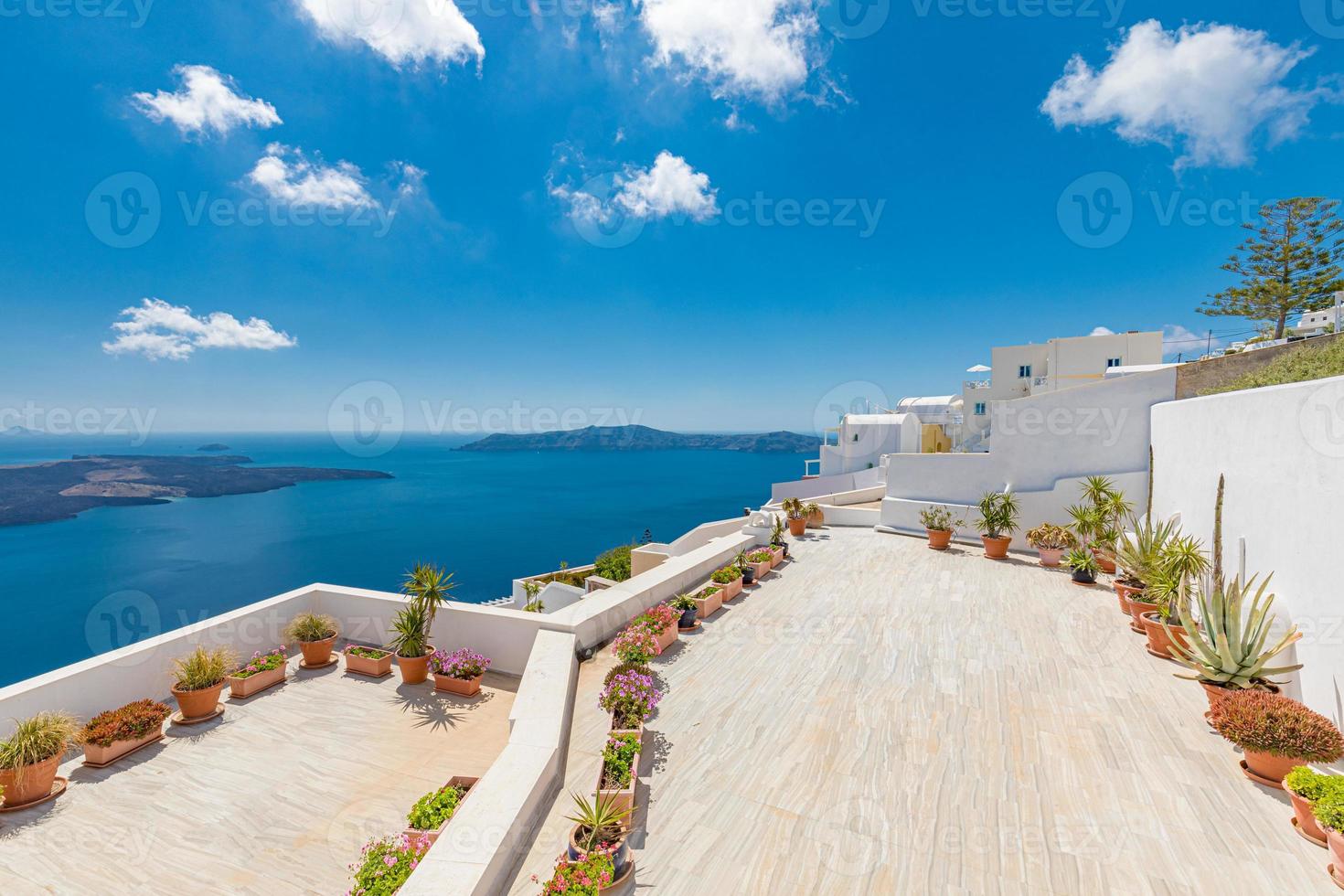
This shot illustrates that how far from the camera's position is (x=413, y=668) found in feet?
18.7

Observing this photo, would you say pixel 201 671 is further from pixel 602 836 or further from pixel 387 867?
pixel 602 836

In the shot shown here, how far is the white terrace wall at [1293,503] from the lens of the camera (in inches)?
153

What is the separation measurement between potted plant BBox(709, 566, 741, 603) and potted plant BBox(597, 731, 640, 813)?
3.97 metres

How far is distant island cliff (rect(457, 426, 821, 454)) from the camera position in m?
144

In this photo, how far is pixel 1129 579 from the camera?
766 centimetres

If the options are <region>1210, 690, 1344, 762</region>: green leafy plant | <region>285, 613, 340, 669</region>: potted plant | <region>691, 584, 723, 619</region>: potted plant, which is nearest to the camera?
<region>1210, 690, 1344, 762</region>: green leafy plant

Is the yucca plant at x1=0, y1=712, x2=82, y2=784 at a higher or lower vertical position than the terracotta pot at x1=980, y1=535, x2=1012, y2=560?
lower

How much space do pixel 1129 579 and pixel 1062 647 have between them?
2.73m

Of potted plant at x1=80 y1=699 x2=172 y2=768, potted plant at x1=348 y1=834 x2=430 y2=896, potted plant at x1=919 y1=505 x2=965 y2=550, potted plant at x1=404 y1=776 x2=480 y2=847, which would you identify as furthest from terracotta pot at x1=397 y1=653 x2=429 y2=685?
potted plant at x1=919 y1=505 x2=965 y2=550

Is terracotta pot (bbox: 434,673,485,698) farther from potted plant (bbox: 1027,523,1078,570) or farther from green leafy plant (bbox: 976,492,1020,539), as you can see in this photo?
potted plant (bbox: 1027,523,1078,570)

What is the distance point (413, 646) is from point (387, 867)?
3.25 metres

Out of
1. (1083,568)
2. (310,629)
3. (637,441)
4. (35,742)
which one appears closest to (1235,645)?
(1083,568)

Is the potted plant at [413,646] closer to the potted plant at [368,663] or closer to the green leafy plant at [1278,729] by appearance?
the potted plant at [368,663]

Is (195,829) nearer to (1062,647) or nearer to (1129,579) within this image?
(1062,647)
